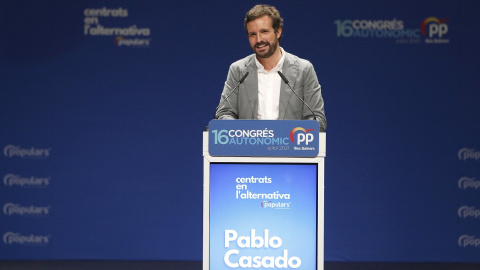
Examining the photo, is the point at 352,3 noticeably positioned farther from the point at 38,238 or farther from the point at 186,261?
the point at 38,238

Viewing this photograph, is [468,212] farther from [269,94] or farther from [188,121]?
[269,94]

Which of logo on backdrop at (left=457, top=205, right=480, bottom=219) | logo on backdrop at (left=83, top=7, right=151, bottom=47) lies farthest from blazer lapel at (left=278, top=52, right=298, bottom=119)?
logo on backdrop at (left=457, top=205, right=480, bottom=219)

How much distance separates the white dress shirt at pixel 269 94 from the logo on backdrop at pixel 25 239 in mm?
3070

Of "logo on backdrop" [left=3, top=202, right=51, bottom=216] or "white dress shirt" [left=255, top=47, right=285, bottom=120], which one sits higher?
"white dress shirt" [left=255, top=47, right=285, bottom=120]

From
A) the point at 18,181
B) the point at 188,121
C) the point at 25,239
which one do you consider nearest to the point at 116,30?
the point at 188,121

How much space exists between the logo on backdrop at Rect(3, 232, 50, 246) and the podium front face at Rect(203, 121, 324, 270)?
3.32m

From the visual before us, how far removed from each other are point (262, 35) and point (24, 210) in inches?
130

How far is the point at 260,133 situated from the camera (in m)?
2.46

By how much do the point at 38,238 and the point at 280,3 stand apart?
9.88 feet

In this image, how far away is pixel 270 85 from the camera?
3.07m

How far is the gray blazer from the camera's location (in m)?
3.04

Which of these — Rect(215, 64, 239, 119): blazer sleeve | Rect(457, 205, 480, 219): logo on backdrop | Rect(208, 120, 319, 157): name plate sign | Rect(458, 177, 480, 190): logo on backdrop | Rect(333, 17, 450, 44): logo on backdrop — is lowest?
Rect(457, 205, 480, 219): logo on backdrop

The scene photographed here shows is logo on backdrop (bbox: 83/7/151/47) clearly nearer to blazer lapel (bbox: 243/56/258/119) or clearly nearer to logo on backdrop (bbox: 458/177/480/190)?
blazer lapel (bbox: 243/56/258/119)

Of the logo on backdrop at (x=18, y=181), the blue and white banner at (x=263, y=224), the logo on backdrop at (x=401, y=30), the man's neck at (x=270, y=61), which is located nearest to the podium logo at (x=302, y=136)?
the blue and white banner at (x=263, y=224)
